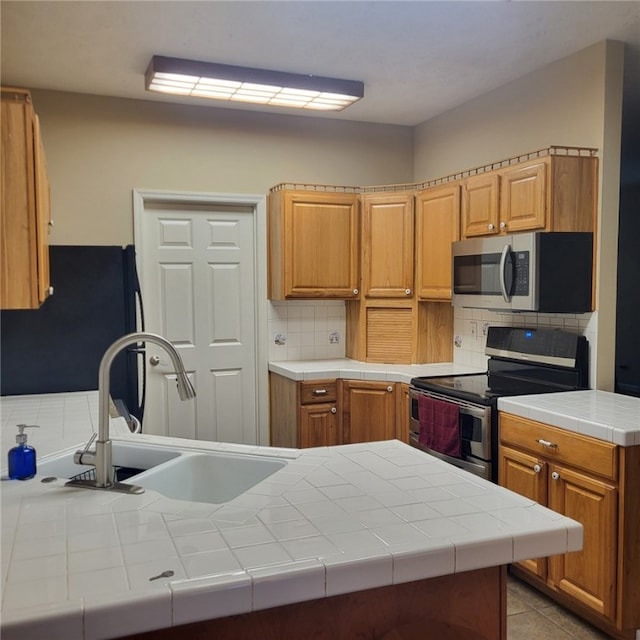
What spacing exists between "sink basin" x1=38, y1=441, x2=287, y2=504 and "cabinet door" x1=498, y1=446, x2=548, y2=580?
135cm

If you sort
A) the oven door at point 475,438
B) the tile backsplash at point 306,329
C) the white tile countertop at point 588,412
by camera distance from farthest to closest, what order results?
the tile backsplash at point 306,329 < the oven door at point 475,438 < the white tile countertop at point 588,412

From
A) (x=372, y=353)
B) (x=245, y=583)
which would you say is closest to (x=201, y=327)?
(x=372, y=353)

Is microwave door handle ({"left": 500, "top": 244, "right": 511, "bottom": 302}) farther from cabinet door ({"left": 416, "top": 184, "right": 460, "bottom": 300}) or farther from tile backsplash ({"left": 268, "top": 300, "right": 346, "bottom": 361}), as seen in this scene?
tile backsplash ({"left": 268, "top": 300, "right": 346, "bottom": 361})

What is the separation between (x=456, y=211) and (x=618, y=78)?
110cm

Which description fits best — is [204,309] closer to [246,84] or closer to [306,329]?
[306,329]

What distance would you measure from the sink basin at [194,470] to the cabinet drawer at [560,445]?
130 centimetres

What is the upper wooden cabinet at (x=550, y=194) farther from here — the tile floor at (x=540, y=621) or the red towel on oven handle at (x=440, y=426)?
the tile floor at (x=540, y=621)

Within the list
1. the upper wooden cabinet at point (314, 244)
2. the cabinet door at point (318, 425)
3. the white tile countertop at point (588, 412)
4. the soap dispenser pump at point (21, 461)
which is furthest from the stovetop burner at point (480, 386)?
the soap dispenser pump at point (21, 461)

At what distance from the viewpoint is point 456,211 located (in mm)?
3777

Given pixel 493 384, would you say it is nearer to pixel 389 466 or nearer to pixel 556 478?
pixel 556 478

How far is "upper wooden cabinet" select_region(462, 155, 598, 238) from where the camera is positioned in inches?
119

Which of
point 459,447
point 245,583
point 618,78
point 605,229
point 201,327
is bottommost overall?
point 459,447

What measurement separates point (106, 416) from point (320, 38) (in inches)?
87.5

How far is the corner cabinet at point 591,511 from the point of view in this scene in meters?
2.37
